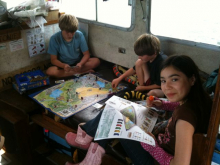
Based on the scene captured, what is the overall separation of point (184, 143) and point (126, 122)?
1.29 feet

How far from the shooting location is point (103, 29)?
2.52 meters

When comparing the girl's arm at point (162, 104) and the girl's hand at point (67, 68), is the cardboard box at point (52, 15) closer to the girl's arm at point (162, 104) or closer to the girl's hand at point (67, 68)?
the girl's hand at point (67, 68)

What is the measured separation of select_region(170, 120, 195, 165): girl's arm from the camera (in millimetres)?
1038

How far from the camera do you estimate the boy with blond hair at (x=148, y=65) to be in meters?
1.86

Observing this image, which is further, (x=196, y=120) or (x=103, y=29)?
(x=103, y=29)

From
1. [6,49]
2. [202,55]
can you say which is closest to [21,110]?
[6,49]

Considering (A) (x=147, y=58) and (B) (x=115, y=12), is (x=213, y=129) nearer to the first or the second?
(A) (x=147, y=58)

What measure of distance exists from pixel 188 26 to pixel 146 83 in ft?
1.92

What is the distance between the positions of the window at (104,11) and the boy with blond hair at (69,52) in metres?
0.28

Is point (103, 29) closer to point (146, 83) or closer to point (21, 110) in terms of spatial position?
point (146, 83)

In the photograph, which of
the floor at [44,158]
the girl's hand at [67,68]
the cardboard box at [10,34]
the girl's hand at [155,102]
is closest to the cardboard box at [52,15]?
the cardboard box at [10,34]

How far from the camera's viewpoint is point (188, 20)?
6.24 ft

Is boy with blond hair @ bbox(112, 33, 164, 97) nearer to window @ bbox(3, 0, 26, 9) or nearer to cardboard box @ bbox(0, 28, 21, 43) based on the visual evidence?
cardboard box @ bbox(0, 28, 21, 43)

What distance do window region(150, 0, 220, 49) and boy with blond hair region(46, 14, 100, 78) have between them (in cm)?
78
